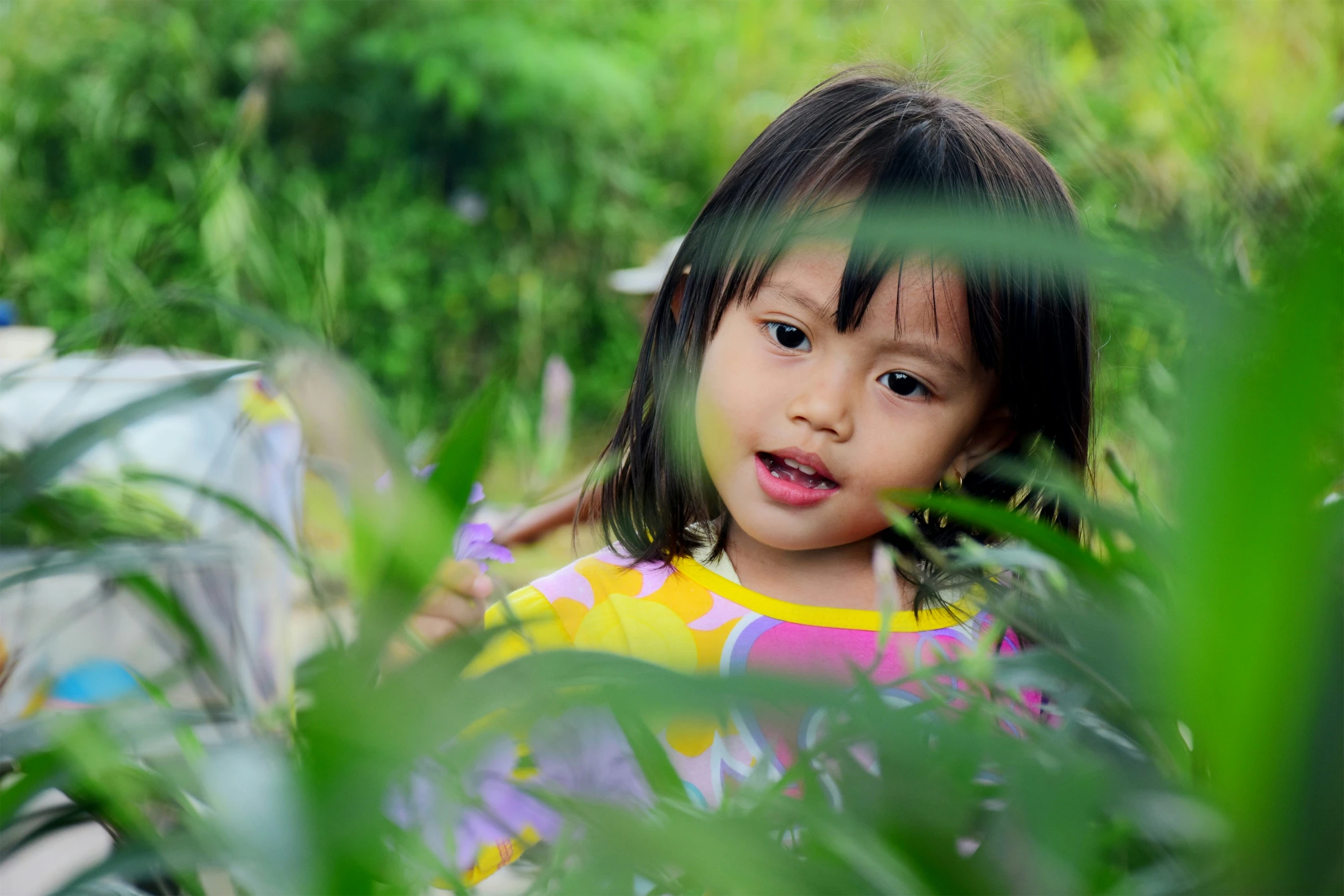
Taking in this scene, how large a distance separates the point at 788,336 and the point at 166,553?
1.65 feet

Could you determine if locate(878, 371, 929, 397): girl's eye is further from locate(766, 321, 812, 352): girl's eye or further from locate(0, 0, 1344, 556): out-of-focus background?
locate(0, 0, 1344, 556): out-of-focus background

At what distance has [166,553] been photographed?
11.0 inches

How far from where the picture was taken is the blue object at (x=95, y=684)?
0.99 ft

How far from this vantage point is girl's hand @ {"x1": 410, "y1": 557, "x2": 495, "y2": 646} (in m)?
0.24

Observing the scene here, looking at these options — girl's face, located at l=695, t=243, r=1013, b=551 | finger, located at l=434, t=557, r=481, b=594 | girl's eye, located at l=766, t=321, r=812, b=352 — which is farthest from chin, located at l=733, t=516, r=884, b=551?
finger, located at l=434, t=557, r=481, b=594

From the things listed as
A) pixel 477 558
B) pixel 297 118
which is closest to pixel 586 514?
pixel 477 558

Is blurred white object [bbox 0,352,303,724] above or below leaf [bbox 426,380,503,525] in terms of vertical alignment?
below

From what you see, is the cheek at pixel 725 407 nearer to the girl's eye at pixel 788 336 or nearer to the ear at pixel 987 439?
the girl's eye at pixel 788 336

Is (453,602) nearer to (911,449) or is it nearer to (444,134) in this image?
(911,449)

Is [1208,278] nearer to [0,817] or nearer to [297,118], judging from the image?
[0,817]

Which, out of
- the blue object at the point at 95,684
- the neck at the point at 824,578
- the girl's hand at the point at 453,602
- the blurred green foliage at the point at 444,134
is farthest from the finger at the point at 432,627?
the blurred green foliage at the point at 444,134

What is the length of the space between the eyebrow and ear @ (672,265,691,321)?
16cm

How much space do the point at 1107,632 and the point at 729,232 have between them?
60cm

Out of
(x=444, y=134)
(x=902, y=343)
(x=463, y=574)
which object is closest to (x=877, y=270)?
(x=902, y=343)
